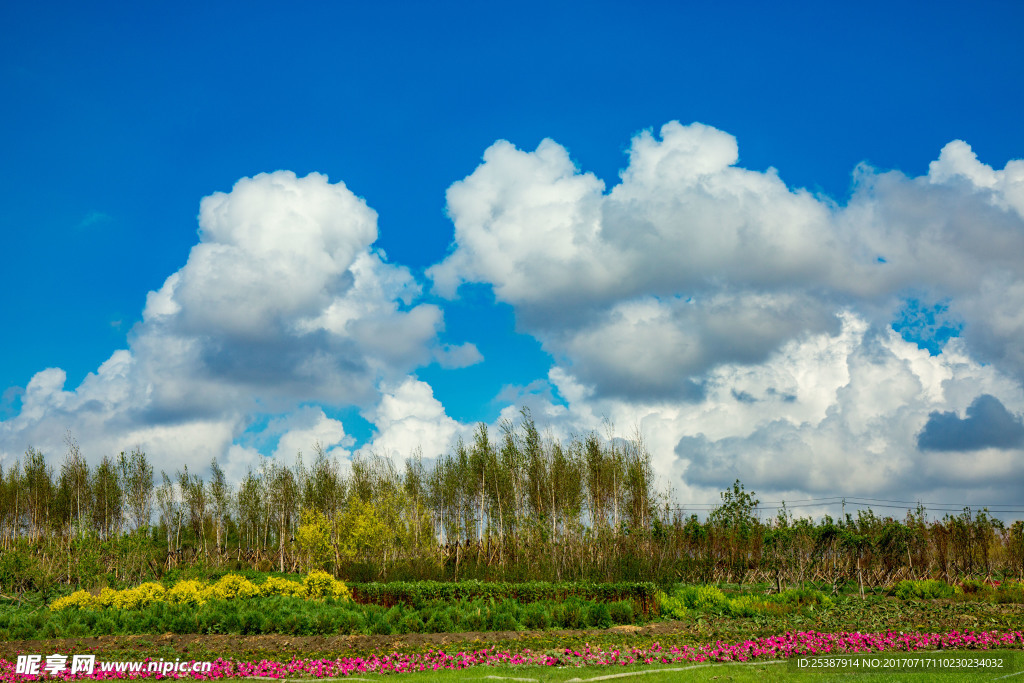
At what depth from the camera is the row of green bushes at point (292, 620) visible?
1038 centimetres

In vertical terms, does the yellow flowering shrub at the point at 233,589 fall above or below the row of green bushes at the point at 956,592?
above

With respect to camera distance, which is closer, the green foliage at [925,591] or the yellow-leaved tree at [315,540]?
the green foliage at [925,591]

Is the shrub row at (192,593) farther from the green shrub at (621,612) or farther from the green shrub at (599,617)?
the green shrub at (621,612)

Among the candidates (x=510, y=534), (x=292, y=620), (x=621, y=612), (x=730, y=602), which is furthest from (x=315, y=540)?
(x=730, y=602)

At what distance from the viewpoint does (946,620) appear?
37.6 ft

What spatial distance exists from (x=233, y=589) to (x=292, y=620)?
11.5ft

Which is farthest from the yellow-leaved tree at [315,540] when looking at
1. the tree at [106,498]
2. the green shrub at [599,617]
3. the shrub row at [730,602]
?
the green shrub at [599,617]

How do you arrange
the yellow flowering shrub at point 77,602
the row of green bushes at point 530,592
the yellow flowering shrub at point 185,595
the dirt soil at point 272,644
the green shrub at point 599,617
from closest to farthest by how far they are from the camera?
the dirt soil at point 272,644 < the green shrub at point 599,617 < the yellow flowering shrub at point 77,602 < the yellow flowering shrub at point 185,595 < the row of green bushes at point 530,592

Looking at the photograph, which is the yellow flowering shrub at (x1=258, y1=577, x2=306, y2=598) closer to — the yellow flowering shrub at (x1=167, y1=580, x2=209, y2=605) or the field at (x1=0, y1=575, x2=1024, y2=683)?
the field at (x1=0, y1=575, x2=1024, y2=683)

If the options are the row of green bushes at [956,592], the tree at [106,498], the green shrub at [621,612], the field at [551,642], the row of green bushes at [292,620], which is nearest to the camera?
the field at [551,642]

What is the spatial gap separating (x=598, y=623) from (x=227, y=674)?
231 inches

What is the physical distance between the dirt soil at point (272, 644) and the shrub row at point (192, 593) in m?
2.67

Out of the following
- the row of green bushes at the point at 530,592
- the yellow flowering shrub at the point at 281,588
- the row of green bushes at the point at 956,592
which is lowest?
the row of green bushes at the point at 956,592

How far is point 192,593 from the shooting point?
500 inches
